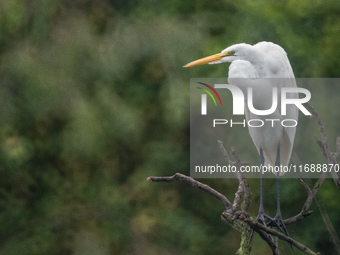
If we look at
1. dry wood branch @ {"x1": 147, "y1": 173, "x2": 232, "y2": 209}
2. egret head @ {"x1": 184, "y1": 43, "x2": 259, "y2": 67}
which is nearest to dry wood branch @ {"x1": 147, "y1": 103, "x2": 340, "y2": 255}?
dry wood branch @ {"x1": 147, "y1": 173, "x2": 232, "y2": 209}

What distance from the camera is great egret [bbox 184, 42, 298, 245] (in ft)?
3.59

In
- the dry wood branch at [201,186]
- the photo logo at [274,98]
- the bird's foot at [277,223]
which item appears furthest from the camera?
the photo logo at [274,98]

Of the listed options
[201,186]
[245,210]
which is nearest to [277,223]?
[245,210]

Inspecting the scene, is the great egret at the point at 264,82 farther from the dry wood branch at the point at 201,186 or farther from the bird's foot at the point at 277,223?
the dry wood branch at the point at 201,186

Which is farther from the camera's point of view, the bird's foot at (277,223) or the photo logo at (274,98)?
the photo logo at (274,98)

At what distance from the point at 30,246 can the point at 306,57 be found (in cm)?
183

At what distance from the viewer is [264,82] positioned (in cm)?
117

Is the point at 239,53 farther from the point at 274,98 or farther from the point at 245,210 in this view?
the point at 245,210

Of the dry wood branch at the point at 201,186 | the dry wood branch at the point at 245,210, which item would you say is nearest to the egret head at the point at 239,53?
the dry wood branch at the point at 245,210

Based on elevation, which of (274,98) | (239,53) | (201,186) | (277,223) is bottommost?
(277,223)

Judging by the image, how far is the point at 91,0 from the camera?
2.42 m

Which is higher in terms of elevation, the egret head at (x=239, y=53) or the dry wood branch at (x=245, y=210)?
the egret head at (x=239, y=53)

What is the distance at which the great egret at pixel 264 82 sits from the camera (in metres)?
1.09

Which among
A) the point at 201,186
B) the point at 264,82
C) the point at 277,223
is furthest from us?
the point at 264,82
